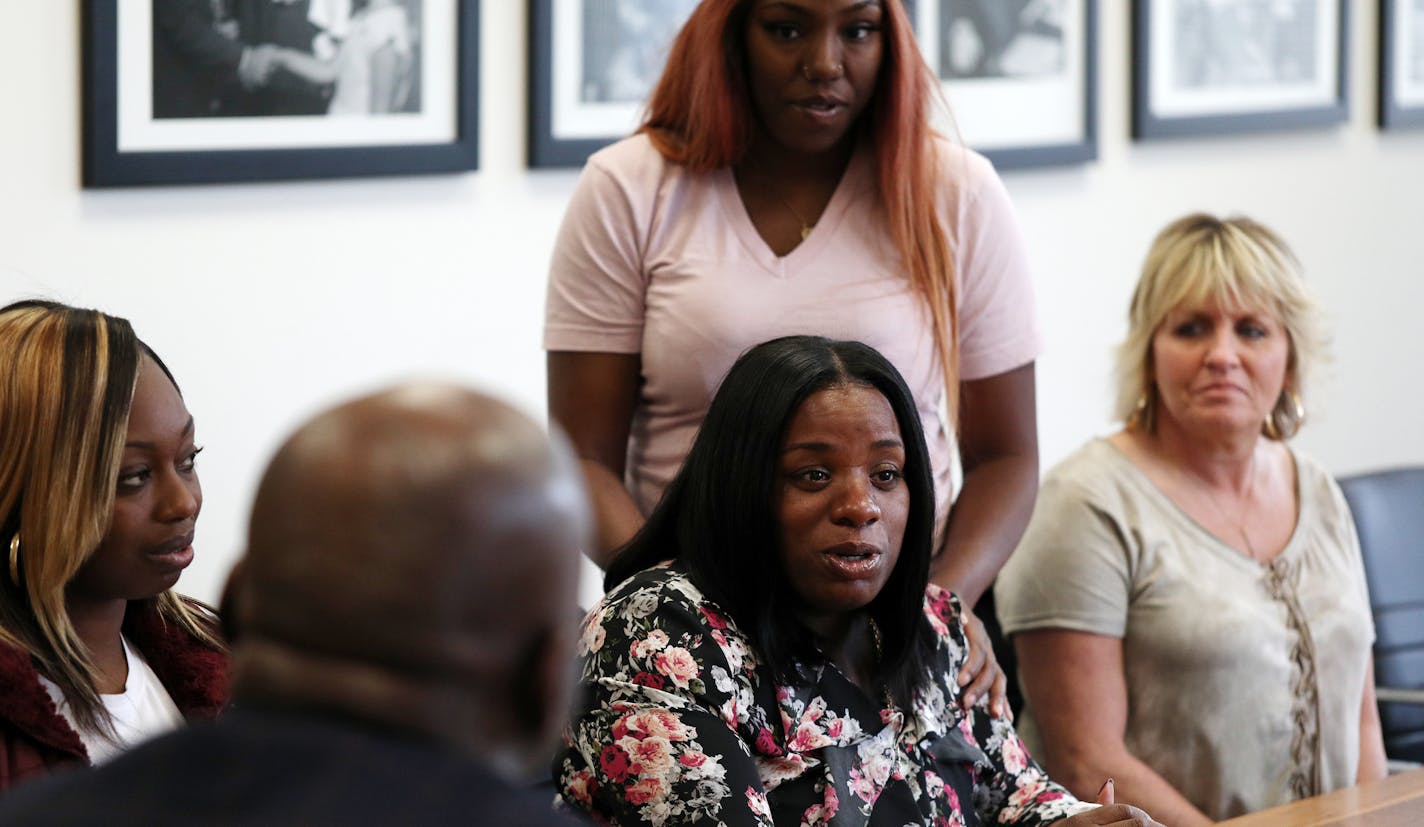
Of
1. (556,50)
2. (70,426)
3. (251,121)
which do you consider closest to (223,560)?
(251,121)

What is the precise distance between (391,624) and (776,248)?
161cm

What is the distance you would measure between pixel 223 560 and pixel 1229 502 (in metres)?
1.60

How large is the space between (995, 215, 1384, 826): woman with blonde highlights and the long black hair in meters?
0.76

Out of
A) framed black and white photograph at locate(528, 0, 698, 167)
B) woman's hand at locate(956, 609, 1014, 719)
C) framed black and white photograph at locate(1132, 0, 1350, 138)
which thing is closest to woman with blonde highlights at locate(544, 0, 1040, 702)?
woman's hand at locate(956, 609, 1014, 719)

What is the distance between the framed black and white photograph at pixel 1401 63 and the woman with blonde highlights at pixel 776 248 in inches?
116

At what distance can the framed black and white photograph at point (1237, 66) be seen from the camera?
452 centimetres

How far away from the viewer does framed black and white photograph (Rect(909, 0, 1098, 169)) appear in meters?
4.13

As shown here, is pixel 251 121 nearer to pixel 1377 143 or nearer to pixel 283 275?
pixel 283 275

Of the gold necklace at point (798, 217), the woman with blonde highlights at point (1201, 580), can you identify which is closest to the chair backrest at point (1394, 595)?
the woman with blonde highlights at point (1201, 580)

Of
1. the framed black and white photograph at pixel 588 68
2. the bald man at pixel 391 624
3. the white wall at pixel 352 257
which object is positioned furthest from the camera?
the framed black and white photograph at pixel 588 68

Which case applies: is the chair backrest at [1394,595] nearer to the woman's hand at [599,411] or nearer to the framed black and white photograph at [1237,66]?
the framed black and white photograph at [1237,66]

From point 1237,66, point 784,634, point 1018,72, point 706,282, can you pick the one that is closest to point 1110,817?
point 784,634

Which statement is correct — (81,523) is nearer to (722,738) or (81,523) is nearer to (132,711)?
(132,711)

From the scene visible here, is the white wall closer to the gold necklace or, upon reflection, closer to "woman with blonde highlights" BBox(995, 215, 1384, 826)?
"woman with blonde highlights" BBox(995, 215, 1384, 826)
